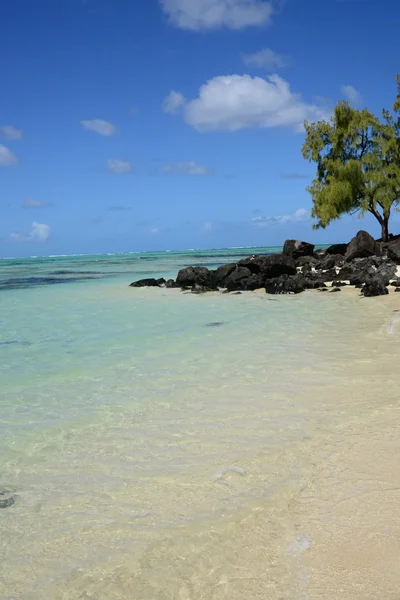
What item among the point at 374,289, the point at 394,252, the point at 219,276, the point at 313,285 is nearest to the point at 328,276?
the point at 313,285

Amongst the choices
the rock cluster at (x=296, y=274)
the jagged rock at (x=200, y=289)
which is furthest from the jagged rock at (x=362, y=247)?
the jagged rock at (x=200, y=289)

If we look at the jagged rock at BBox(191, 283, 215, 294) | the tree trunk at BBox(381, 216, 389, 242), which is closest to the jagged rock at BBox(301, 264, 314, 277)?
the jagged rock at BBox(191, 283, 215, 294)

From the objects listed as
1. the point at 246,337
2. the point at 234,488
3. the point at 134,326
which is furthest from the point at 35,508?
the point at 134,326

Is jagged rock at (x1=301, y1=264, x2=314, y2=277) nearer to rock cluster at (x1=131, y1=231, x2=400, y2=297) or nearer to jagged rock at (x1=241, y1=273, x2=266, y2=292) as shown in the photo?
rock cluster at (x1=131, y1=231, x2=400, y2=297)

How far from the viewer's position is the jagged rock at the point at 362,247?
31969mm

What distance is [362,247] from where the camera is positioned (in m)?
31.9

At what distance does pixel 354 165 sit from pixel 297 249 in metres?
8.61

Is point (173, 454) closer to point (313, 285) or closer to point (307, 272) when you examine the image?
point (313, 285)

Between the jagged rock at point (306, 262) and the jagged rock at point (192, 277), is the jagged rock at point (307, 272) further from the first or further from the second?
the jagged rock at point (192, 277)

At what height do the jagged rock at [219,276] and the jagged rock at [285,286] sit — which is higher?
the jagged rock at [219,276]

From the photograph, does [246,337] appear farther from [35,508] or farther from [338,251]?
[338,251]

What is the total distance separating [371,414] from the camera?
558 cm

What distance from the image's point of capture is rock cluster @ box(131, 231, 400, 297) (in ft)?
A: 71.7

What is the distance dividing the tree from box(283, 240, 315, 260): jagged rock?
3801 mm
